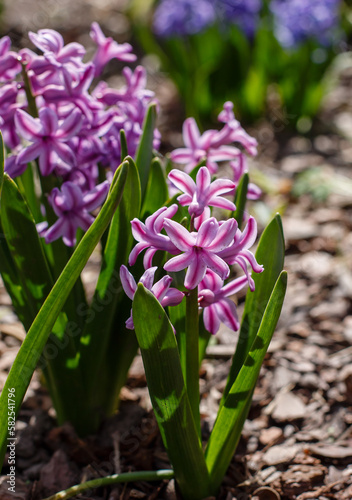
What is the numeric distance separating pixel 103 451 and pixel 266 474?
1.47ft

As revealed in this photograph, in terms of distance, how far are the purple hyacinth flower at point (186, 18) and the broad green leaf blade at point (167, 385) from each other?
3.11 meters

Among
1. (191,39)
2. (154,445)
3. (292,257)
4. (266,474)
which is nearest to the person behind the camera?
(266,474)

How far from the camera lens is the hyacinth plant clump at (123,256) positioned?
1195 millimetres

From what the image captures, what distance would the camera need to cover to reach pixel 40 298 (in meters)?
1.48

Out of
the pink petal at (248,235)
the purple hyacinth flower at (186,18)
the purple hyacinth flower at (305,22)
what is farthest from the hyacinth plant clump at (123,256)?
the purple hyacinth flower at (186,18)

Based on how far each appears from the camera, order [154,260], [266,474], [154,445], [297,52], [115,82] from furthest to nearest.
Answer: [115,82], [297,52], [154,445], [266,474], [154,260]

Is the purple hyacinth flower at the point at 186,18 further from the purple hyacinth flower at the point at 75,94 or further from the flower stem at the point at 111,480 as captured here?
the flower stem at the point at 111,480

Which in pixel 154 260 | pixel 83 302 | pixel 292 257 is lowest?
pixel 292 257

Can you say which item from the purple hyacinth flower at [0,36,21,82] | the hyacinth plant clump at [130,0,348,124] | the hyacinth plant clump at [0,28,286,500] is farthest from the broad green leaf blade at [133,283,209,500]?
the hyacinth plant clump at [130,0,348,124]

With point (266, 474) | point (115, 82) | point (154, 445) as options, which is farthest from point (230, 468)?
point (115, 82)

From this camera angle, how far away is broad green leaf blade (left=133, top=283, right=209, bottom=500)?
117cm

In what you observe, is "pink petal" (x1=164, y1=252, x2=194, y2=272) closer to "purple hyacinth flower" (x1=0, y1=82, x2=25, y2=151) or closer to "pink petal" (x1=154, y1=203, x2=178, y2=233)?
"pink petal" (x1=154, y1=203, x2=178, y2=233)

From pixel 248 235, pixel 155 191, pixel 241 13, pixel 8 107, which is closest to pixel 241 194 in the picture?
pixel 155 191

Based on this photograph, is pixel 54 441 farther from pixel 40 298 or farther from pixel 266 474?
pixel 266 474
